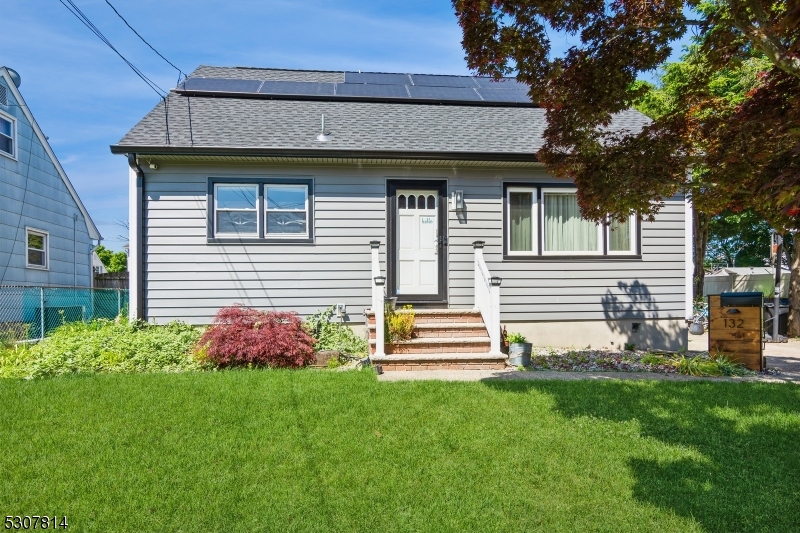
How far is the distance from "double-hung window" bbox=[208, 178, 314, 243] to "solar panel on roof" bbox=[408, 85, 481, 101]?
11.2ft

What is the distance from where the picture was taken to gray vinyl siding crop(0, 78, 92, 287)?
464 inches

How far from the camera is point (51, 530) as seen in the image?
2777 millimetres

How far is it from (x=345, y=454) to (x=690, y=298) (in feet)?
26.1

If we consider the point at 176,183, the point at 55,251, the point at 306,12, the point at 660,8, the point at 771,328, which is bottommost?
the point at 771,328

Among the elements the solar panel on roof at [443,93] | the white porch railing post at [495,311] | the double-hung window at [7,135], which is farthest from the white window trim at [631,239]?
the double-hung window at [7,135]

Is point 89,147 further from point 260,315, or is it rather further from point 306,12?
point 260,315

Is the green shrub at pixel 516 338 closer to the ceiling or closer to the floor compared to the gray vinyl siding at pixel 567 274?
closer to the floor

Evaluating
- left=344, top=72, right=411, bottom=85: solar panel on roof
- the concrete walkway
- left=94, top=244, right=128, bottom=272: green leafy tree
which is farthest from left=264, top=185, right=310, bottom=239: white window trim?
left=94, top=244, right=128, bottom=272: green leafy tree

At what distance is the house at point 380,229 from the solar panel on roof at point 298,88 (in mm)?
540

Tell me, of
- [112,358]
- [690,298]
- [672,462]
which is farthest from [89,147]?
[672,462]

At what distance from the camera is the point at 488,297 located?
7.57 m

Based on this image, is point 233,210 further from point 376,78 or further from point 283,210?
point 376,78

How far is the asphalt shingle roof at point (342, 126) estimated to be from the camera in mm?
8297

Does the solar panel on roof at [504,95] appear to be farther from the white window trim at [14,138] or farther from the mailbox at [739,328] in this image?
the white window trim at [14,138]
